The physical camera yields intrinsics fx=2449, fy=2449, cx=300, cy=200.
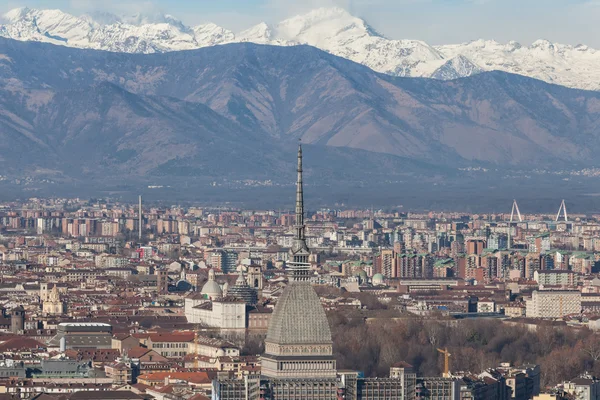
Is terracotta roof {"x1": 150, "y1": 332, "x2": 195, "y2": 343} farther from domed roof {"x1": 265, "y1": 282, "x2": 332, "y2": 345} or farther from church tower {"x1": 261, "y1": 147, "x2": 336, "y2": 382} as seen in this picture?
church tower {"x1": 261, "y1": 147, "x2": 336, "y2": 382}

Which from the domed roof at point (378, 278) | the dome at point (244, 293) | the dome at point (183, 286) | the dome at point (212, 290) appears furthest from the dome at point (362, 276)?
the dome at point (244, 293)

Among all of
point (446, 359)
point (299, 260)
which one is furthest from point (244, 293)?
point (299, 260)

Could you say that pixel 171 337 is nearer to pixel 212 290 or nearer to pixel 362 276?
pixel 212 290

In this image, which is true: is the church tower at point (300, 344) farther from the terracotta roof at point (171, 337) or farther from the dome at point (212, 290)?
the dome at point (212, 290)

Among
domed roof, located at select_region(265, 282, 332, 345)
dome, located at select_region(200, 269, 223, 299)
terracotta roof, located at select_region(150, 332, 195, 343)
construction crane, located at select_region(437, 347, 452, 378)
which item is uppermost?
dome, located at select_region(200, 269, 223, 299)

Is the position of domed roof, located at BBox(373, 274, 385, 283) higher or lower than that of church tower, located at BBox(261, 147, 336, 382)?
higher

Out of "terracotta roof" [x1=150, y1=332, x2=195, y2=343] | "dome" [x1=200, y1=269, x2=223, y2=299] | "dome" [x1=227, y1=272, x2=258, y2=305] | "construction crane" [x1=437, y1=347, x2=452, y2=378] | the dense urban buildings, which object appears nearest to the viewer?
the dense urban buildings

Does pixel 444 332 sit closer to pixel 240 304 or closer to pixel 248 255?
pixel 240 304

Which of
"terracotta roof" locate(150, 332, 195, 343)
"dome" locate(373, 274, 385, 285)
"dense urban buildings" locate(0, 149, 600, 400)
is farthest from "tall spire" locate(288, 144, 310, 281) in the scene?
"dome" locate(373, 274, 385, 285)
